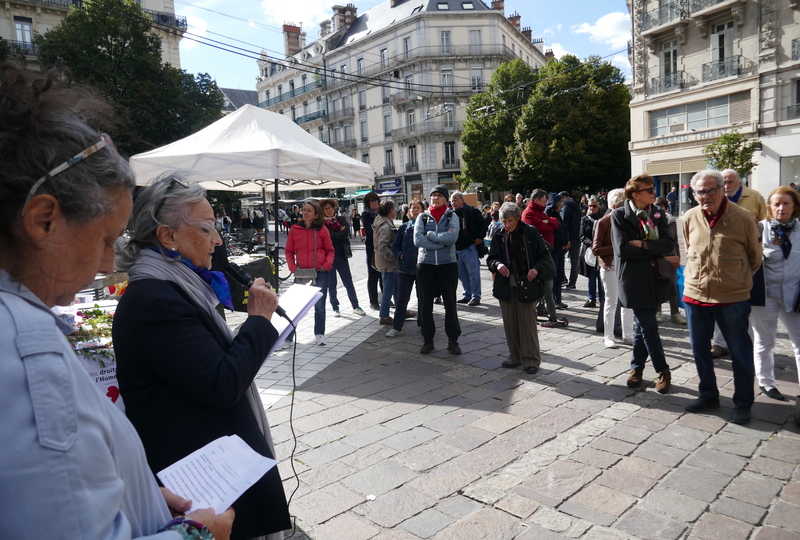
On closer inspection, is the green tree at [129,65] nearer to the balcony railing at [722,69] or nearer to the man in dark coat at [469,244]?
the man in dark coat at [469,244]

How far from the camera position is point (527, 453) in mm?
3588

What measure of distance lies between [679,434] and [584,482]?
107 cm

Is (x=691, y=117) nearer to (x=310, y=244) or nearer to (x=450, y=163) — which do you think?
(x=450, y=163)

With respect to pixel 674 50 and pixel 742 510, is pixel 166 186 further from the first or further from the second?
pixel 674 50

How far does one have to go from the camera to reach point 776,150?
81.1 feet

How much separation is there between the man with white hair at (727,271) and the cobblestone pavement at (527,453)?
369 mm

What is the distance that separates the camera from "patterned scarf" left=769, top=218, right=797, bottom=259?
4.29 metres

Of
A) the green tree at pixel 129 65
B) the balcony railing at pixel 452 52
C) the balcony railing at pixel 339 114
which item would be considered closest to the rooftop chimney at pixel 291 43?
the balcony railing at pixel 339 114

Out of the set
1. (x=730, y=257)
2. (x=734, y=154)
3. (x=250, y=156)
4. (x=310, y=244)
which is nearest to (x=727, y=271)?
(x=730, y=257)

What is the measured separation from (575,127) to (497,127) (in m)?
5.93

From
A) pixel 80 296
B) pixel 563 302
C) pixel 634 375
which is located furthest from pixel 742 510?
pixel 563 302

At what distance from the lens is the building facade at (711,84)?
24.1 m

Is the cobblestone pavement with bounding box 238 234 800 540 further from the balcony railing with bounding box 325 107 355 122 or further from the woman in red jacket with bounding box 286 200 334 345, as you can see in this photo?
the balcony railing with bounding box 325 107 355 122

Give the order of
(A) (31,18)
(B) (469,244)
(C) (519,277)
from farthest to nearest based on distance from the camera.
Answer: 1. (A) (31,18)
2. (B) (469,244)
3. (C) (519,277)
